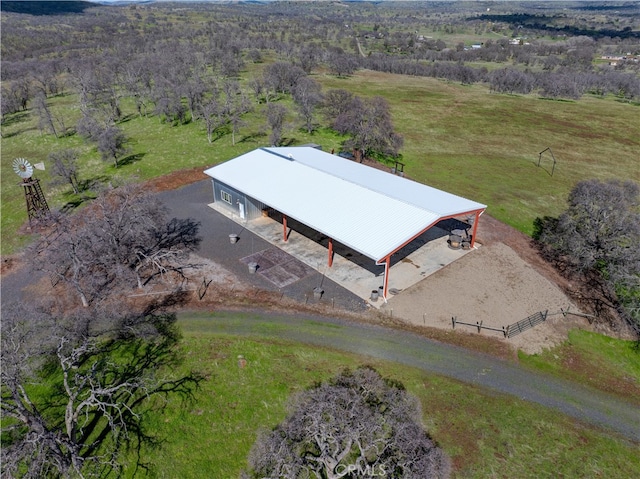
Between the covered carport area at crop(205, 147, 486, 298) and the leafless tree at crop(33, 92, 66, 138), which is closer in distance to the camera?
the covered carport area at crop(205, 147, 486, 298)

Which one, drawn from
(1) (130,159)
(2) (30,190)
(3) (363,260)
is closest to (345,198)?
(3) (363,260)

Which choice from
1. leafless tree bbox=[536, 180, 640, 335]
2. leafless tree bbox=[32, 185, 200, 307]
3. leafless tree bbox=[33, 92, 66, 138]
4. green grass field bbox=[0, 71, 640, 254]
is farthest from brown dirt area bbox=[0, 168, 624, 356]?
leafless tree bbox=[33, 92, 66, 138]

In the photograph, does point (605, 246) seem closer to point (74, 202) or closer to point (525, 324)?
point (525, 324)

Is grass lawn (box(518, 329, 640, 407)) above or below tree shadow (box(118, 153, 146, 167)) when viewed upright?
below

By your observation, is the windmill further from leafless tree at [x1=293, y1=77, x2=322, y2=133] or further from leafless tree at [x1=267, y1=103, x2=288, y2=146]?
leafless tree at [x1=293, y1=77, x2=322, y2=133]

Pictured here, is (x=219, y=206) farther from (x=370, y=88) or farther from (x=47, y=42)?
(x=47, y=42)

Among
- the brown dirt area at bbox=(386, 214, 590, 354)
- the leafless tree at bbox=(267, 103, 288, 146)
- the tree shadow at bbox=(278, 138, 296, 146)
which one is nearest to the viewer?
the brown dirt area at bbox=(386, 214, 590, 354)
